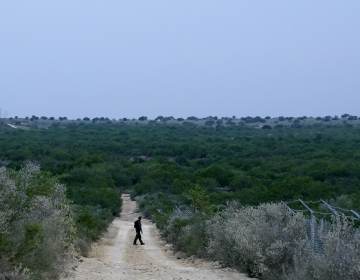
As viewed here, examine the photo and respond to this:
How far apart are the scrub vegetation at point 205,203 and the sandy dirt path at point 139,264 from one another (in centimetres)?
55

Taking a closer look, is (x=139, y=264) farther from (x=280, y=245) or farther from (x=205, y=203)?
(x=205, y=203)

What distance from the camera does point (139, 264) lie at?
21.1 metres

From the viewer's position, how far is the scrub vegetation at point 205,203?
12727 mm

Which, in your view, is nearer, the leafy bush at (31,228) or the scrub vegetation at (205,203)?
the leafy bush at (31,228)

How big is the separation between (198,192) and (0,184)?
17.2 m

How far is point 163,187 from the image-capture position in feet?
190

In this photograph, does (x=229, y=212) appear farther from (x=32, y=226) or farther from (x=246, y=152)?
(x=246, y=152)

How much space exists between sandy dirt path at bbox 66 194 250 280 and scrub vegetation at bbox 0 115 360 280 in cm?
55

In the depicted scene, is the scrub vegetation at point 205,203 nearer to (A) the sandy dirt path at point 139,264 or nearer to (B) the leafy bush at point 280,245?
(B) the leafy bush at point 280,245

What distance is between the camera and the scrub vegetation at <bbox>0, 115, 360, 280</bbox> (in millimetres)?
12727

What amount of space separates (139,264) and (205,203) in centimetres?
750

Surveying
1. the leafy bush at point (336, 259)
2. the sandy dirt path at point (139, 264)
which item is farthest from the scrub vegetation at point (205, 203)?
the sandy dirt path at point (139, 264)

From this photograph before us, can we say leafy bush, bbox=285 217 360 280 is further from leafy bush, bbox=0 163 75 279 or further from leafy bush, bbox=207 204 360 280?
leafy bush, bbox=0 163 75 279

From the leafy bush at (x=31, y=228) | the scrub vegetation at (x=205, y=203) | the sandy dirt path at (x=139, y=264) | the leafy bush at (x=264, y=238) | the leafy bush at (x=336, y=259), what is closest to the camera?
the leafy bush at (x=336, y=259)
